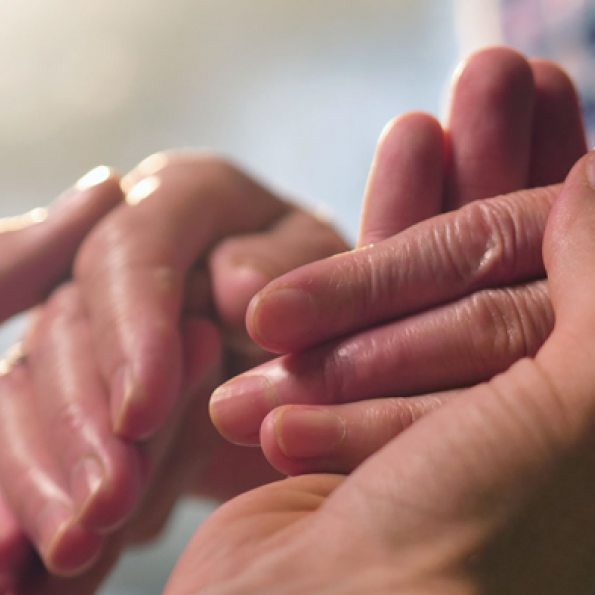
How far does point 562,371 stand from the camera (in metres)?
0.21

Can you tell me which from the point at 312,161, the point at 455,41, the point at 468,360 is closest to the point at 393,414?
the point at 468,360

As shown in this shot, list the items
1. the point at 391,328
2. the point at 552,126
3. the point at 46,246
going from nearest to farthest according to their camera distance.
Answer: the point at 391,328
the point at 552,126
the point at 46,246

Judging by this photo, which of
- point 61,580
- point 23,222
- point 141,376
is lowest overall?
point 61,580

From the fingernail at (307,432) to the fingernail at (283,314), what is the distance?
0.04 metres

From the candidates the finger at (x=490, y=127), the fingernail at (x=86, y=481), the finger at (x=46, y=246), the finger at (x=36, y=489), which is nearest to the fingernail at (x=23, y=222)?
the finger at (x=46, y=246)

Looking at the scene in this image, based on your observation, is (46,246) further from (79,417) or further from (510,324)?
(510,324)

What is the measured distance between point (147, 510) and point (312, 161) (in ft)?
1.77

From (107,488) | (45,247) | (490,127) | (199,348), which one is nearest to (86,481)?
(107,488)

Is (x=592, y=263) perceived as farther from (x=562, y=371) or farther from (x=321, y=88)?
(x=321, y=88)

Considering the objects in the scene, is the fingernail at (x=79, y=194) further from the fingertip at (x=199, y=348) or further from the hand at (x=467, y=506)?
the hand at (x=467, y=506)

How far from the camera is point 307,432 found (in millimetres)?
271

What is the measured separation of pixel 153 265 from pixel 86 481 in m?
0.16

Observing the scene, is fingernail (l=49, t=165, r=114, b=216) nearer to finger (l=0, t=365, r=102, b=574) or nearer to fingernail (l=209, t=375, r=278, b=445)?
finger (l=0, t=365, r=102, b=574)

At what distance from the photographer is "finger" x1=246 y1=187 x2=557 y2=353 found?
0.30 meters
